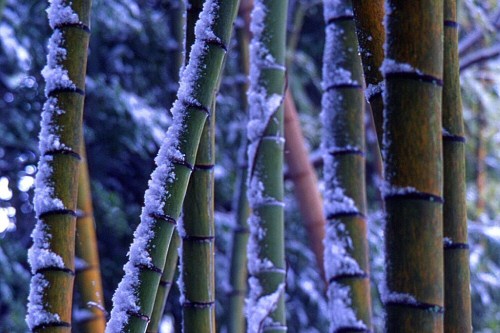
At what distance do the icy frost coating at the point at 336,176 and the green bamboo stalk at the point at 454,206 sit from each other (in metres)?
A: 0.26

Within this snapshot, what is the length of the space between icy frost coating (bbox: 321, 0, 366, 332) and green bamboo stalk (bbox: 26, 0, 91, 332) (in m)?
0.33

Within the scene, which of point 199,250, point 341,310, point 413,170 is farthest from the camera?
point 341,310

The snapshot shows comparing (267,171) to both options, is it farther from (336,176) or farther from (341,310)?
(341,310)

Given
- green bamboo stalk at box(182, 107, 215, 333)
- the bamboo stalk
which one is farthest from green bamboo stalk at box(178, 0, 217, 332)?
the bamboo stalk

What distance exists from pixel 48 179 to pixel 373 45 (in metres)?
0.31

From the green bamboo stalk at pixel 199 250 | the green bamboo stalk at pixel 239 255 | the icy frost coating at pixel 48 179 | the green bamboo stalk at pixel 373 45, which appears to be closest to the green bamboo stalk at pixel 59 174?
the icy frost coating at pixel 48 179

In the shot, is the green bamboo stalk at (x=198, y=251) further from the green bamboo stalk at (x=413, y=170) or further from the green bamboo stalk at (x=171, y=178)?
the green bamboo stalk at (x=413, y=170)

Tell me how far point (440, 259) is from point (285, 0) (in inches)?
22.6

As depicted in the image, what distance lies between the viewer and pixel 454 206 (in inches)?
22.5

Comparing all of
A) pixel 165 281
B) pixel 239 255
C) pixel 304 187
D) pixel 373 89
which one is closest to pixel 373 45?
pixel 373 89

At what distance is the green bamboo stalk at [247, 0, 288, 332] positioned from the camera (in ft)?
2.98

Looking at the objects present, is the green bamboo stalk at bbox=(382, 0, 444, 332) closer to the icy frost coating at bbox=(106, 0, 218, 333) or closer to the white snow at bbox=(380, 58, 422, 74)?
the white snow at bbox=(380, 58, 422, 74)

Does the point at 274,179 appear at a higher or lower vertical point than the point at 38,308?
higher

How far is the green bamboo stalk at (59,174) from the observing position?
2.05ft
